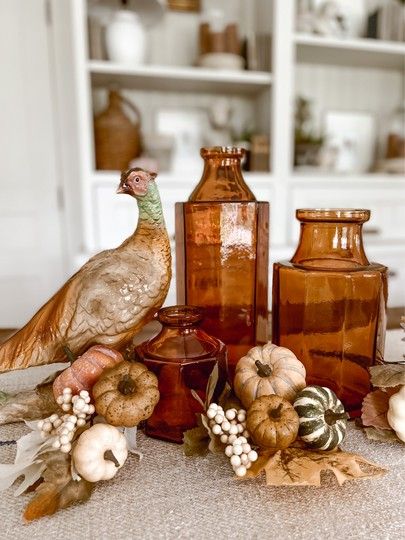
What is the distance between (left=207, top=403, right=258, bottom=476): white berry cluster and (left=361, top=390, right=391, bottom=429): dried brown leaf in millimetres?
166

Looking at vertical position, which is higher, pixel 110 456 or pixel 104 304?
pixel 104 304

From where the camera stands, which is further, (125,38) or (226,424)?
(125,38)

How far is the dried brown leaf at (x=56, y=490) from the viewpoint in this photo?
15.5 inches

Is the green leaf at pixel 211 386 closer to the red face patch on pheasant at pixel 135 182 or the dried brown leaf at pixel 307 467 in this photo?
the dried brown leaf at pixel 307 467

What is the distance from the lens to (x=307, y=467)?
423 mm

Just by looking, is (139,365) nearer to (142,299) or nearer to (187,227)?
(142,299)

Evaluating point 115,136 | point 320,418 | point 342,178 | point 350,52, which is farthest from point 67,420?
point 350,52

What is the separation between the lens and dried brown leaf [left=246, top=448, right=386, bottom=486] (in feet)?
1.33

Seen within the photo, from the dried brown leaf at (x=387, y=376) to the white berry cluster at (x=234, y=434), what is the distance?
0.16 metres

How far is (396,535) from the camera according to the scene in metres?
0.38

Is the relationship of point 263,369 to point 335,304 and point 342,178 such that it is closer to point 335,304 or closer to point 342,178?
point 335,304

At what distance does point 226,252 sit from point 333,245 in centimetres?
14

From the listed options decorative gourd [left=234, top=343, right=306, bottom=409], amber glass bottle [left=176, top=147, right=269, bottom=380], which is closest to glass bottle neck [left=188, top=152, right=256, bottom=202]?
amber glass bottle [left=176, top=147, right=269, bottom=380]

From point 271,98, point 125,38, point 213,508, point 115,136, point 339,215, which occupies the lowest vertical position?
point 213,508
